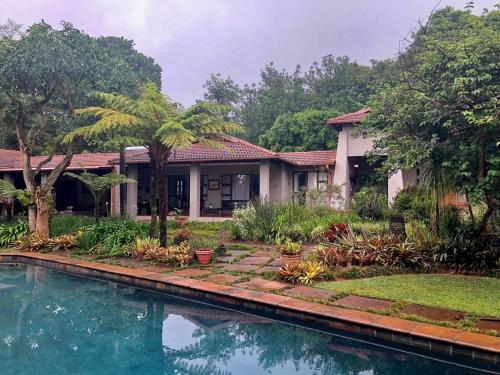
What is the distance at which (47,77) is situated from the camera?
12828 mm

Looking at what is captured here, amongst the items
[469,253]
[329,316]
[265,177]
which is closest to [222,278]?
[329,316]

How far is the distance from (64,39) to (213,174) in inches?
402

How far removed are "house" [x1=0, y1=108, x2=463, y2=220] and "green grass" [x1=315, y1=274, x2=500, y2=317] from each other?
9.75 metres

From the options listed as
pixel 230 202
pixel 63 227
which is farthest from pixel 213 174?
pixel 63 227

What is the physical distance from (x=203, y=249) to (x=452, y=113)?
604 centimetres

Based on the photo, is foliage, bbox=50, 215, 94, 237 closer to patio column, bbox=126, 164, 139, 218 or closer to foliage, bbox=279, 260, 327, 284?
patio column, bbox=126, 164, 139, 218

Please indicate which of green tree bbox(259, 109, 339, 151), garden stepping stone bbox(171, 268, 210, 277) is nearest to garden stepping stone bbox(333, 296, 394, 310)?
garden stepping stone bbox(171, 268, 210, 277)

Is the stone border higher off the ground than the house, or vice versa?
the house

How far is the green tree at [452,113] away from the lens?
6.75 metres

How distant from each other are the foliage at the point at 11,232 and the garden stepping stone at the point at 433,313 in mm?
12363

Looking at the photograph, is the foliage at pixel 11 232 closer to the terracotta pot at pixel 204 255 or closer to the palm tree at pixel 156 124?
the palm tree at pixel 156 124

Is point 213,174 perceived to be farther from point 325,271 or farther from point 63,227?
point 325,271

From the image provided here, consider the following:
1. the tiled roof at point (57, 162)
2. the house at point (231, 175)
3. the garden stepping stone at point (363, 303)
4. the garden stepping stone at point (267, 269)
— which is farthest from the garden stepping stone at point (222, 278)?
the tiled roof at point (57, 162)

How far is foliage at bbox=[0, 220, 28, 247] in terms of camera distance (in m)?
13.2
